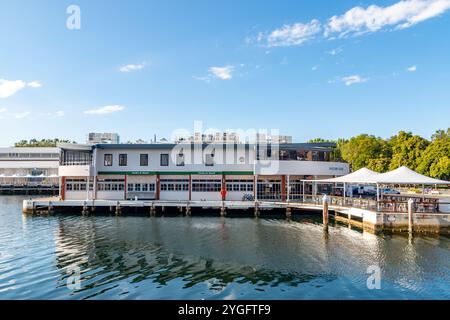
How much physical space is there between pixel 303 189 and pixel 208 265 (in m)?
23.2

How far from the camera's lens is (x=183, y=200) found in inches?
1510

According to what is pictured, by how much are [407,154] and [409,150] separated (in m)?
0.92

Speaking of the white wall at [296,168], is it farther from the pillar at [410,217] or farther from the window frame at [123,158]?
the window frame at [123,158]

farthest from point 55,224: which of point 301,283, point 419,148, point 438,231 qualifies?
point 419,148

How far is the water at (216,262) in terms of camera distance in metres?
13.2

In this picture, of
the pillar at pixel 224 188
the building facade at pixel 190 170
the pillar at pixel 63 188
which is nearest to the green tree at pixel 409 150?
the building facade at pixel 190 170

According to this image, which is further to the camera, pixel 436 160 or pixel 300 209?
pixel 436 160

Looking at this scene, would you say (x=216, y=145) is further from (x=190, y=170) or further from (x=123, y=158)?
(x=123, y=158)

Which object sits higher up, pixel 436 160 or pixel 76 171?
pixel 436 160

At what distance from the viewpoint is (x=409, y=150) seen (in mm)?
66875

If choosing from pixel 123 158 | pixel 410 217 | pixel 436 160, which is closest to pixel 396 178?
pixel 410 217

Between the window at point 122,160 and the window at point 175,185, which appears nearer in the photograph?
the window at point 122,160

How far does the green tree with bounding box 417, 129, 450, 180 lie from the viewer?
57.8 metres

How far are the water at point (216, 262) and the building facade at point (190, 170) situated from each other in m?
11.1
